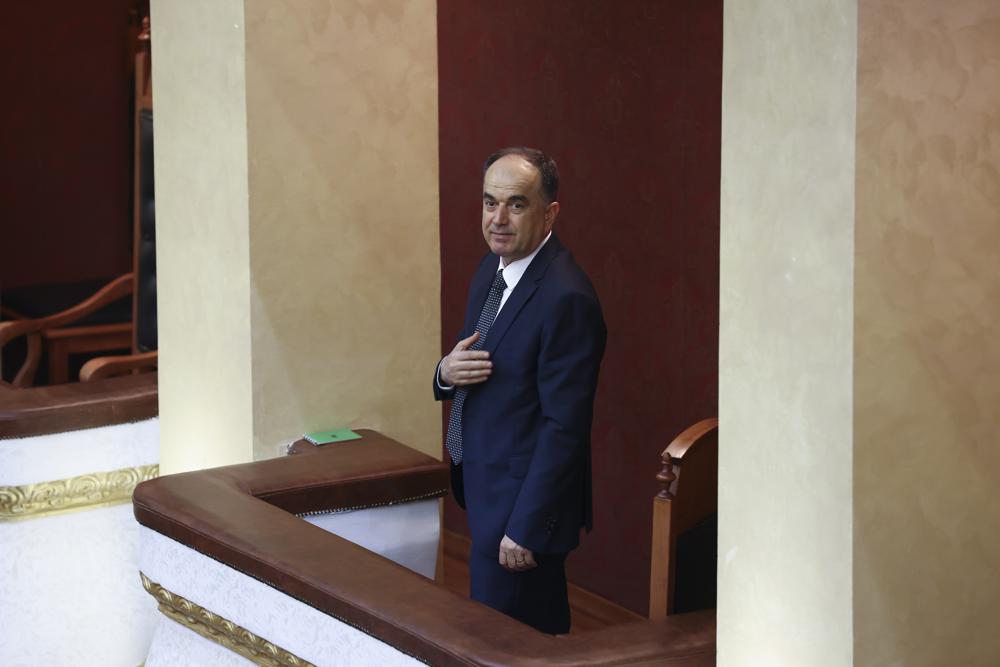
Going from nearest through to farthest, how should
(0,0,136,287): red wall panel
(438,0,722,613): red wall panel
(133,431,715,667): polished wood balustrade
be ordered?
(133,431,715,667): polished wood balustrade → (438,0,722,613): red wall panel → (0,0,136,287): red wall panel

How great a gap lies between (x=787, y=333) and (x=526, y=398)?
3.54 feet

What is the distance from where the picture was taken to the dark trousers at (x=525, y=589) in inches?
116

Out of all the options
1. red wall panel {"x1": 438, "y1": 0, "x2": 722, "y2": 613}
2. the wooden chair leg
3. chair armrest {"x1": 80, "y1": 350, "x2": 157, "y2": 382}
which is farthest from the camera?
the wooden chair leg

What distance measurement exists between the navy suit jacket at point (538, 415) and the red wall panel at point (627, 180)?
1.21 metres

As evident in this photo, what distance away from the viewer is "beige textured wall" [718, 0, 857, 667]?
179cm

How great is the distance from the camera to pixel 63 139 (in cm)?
695

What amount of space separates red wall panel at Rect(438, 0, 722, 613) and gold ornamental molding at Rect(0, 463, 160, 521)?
147 centimetres

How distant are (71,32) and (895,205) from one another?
5.87 m

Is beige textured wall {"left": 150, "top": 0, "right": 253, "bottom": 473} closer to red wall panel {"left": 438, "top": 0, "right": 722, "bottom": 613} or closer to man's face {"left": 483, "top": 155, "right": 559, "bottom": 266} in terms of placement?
man's face {"left": 483, "top": 155, "right": 559, "bottom": 266}

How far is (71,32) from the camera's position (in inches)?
270

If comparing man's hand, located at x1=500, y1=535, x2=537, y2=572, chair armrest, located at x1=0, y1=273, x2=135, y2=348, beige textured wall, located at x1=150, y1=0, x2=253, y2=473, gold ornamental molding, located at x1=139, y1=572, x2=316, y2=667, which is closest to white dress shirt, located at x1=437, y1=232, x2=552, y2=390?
man's hand, located at x1=500, y1=535, x2=537, y2=572

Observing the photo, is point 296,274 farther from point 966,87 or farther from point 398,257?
point 966,87

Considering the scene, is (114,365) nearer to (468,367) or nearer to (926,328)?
(468,367)

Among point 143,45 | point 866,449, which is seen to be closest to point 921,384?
point 866,449
